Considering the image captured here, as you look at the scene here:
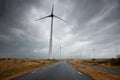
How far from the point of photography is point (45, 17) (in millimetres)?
59906

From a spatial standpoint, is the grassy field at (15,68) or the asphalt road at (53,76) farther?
the grassy field at (15,68)

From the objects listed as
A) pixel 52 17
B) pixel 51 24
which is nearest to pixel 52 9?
pixel 52 17

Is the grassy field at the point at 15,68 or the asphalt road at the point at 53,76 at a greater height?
the grassy field at the point at 15,68

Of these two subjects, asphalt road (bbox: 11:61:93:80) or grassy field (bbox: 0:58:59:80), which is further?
grassy field (bbox: 0:58:59:80)

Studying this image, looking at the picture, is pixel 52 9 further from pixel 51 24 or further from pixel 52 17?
pixel 51 24

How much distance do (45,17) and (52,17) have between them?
131 inches

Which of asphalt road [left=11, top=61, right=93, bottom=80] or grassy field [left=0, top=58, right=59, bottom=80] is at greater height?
grassy field [left=0, top=58, right=59, bottom=80]

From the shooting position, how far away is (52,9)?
203 feet

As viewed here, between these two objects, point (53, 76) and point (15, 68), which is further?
point (15, 68)

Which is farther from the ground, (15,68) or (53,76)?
(15,68)

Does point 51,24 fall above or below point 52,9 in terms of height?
below

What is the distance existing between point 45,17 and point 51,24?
430cm

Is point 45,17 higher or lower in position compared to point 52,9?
lower

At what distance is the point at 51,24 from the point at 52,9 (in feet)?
25.1
